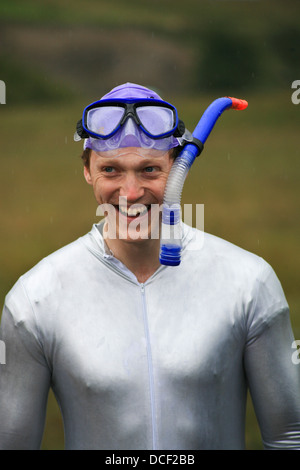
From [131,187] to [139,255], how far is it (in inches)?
10.9

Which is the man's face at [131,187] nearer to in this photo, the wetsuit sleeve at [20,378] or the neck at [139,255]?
the neck at [139,255]

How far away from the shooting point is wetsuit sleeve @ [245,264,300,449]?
228cm

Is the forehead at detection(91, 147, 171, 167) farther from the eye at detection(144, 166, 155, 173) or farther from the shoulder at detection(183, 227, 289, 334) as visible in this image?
the shoulder at detection(183, 227, 289, 334)

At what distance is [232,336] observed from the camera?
227 cm

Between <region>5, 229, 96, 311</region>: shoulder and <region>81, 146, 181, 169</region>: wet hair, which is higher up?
<region>81, 146, 181, 169</region>: wet hair

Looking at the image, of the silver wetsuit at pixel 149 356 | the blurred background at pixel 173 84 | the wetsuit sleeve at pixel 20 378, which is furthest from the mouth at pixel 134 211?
the blurred background at pixel 173 84

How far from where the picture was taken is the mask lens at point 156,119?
2240 millimetres

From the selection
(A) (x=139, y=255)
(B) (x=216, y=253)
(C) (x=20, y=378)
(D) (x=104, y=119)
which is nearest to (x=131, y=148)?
(D) (x=104, y=119)

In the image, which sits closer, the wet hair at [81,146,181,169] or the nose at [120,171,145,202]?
the nose at [120,171,145,202]

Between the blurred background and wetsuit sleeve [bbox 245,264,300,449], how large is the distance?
10.5 m

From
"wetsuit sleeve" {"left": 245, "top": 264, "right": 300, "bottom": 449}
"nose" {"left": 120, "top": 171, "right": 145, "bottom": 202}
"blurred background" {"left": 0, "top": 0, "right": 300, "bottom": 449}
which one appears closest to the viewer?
"nose" {"left": 120, "top": 171, "right": 145, "bottom": 202}

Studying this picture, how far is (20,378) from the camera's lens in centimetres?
227

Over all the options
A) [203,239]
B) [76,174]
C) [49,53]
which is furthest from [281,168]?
[203,239]

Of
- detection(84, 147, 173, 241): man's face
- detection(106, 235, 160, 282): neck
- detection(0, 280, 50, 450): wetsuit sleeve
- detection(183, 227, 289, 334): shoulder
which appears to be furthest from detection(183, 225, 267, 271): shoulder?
detection(0, 280, 50, 450): wetsuit sleeve
